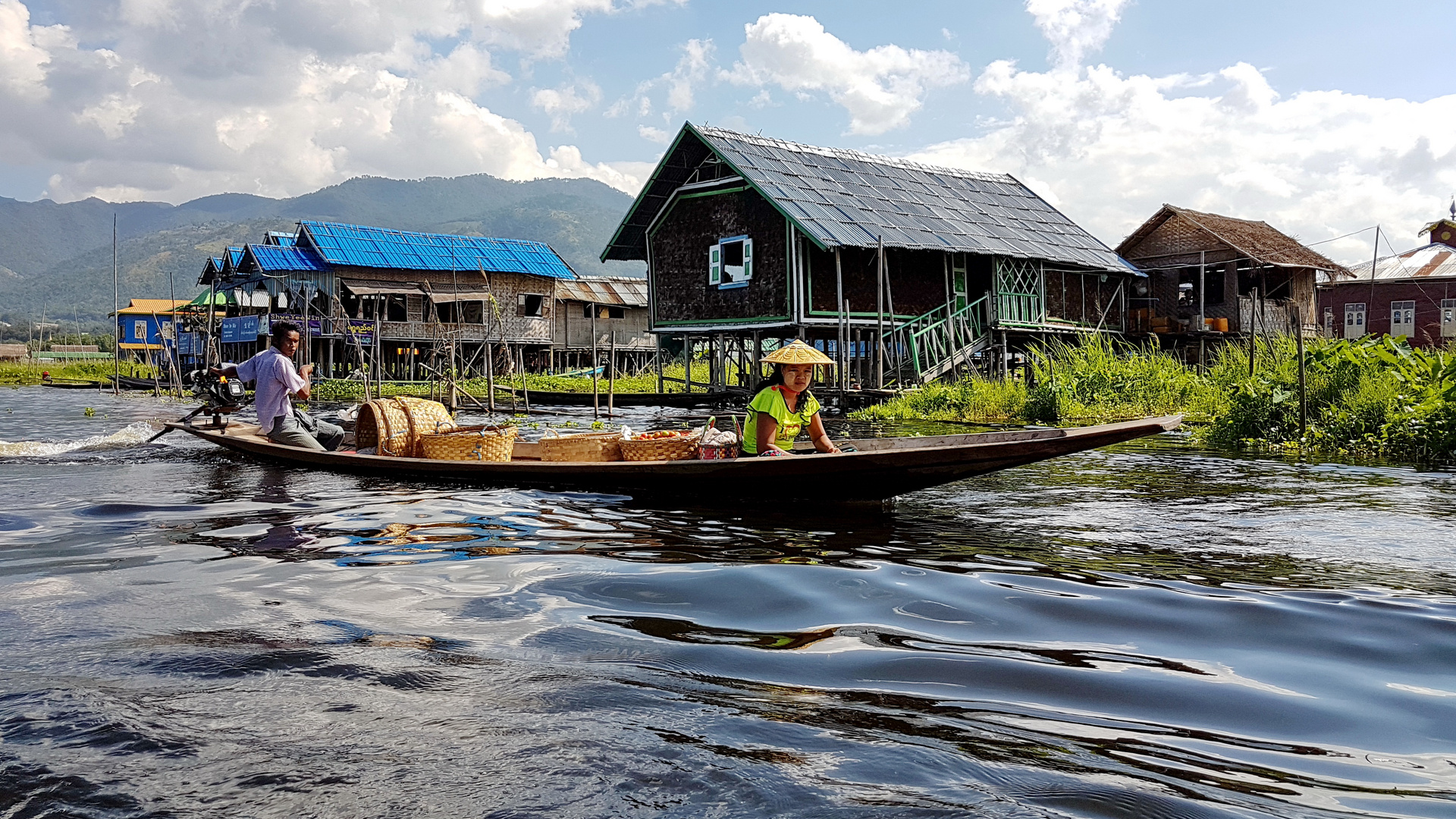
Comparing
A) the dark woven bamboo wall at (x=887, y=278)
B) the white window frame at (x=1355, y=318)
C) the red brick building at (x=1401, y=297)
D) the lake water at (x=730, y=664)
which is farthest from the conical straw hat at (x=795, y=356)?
the white window frame at (x=1355, y=318)

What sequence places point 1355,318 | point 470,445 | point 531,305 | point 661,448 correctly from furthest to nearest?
point 531,305
point 1355,318
point 470,445
point 661,448

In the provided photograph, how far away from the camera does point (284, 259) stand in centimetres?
3031

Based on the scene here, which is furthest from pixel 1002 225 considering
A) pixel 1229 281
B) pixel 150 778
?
pixel 150 778

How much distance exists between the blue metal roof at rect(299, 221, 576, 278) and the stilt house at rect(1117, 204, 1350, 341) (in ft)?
62.0

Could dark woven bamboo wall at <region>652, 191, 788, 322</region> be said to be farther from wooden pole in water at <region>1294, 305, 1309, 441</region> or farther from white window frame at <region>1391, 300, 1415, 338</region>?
white window frame at <region>1391, 300, 1415, 338</region>

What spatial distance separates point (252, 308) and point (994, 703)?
118 ft

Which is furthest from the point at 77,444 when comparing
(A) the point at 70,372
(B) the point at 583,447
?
(A) the point at 70,372

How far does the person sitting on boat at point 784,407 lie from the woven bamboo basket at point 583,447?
144 cm

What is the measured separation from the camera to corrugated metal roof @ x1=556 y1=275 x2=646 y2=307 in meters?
36.0

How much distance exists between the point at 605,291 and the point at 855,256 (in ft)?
64.6

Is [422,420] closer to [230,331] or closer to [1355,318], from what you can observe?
[230,331]

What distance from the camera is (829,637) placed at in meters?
3.79

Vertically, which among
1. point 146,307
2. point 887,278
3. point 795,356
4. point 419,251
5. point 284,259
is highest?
point 146,307

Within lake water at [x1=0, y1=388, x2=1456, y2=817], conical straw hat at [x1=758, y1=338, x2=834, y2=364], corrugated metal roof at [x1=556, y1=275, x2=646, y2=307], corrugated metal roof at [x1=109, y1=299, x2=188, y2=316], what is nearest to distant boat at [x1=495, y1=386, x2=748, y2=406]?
corrugated metal roof at [x1=556, y1=275, x2=646, y2=307]
